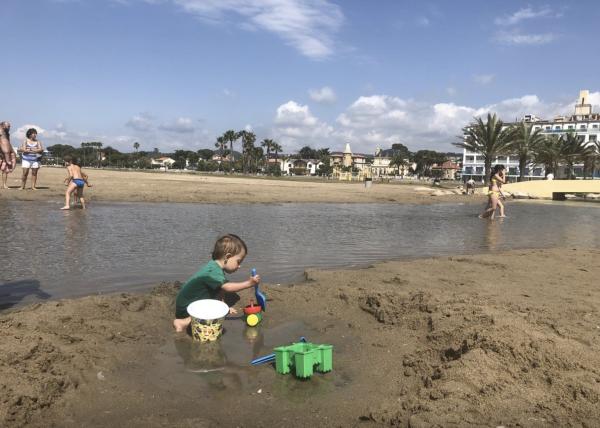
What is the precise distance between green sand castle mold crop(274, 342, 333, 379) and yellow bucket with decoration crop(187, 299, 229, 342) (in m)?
0.88

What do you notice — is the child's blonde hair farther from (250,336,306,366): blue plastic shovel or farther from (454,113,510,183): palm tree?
(454,113,510,183): palm tree

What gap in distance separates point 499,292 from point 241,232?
6521mm

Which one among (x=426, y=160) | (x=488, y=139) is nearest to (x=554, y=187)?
(x=488, y=139)

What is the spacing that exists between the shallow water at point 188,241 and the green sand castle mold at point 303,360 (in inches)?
116

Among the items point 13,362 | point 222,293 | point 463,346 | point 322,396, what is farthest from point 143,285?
point 463,346

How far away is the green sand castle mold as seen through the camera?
361 centimetres

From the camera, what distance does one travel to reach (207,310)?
4.45m

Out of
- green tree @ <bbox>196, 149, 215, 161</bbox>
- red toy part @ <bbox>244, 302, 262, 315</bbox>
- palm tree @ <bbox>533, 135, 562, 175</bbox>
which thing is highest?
green tree @ <bbox>196, 149, 215, 161</bbox>

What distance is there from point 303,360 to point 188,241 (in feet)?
20.9

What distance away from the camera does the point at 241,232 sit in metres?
11.2

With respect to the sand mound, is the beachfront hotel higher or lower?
higher

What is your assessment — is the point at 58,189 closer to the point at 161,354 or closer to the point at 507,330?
the point at 161,354

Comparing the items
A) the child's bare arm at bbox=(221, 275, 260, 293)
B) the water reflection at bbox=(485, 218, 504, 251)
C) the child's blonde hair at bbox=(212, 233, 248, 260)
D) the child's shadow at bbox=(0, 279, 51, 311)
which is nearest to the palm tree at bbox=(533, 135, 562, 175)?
the water reflection at bbox=(485, 218, 504, 251)

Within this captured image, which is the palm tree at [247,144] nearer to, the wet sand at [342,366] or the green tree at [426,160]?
the green tree at [426,160]
